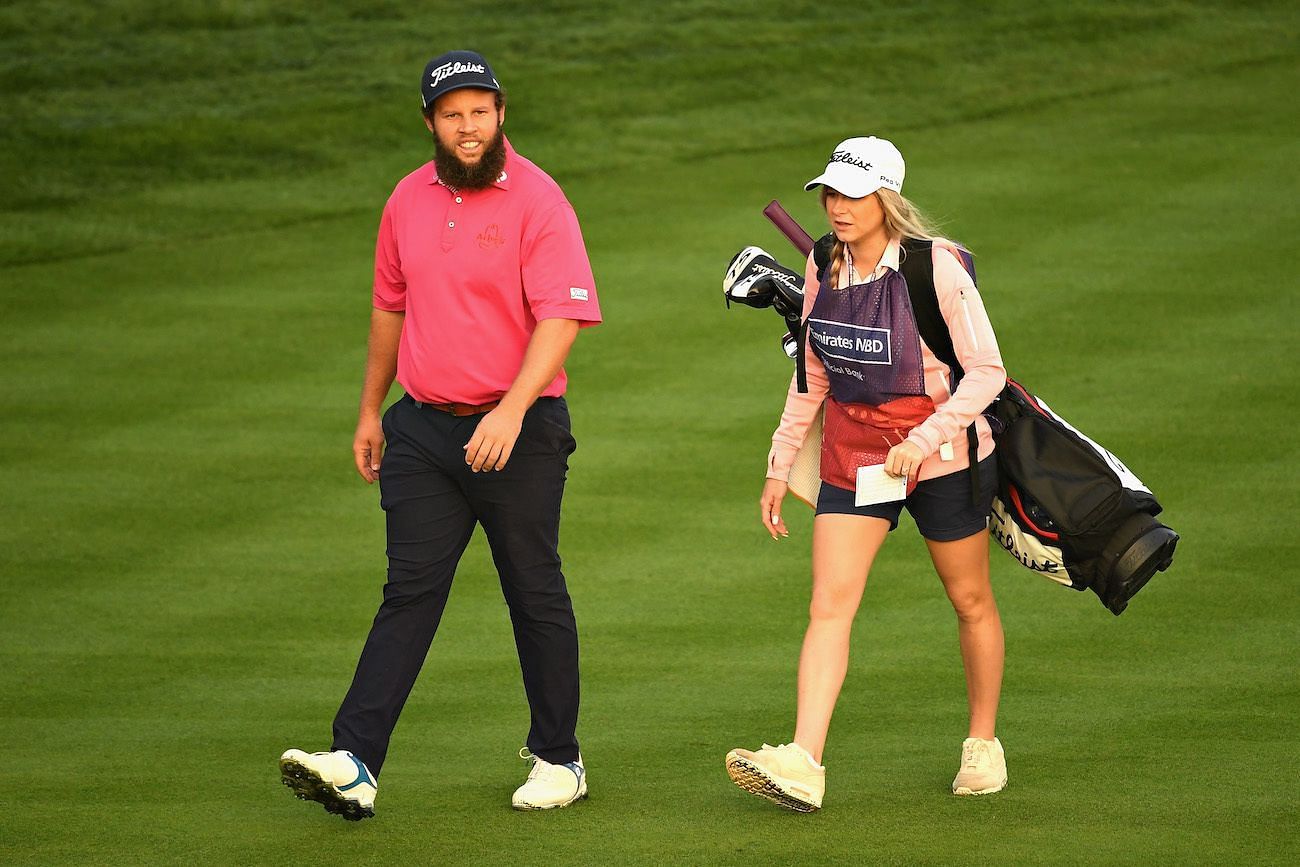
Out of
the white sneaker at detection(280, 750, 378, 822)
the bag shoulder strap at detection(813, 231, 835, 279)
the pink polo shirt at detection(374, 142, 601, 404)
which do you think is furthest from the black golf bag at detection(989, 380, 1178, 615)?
the white sneaker at detection(280, 750, 378, 822)

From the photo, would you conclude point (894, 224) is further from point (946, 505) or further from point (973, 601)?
point (973, 601)

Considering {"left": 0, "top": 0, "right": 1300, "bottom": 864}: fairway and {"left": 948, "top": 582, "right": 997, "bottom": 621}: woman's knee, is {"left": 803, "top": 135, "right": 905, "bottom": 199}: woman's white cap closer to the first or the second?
{"left": 948, "top": 582, "right": 997, "bottom": 621}: woman's knee

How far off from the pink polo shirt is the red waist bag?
0.81 m

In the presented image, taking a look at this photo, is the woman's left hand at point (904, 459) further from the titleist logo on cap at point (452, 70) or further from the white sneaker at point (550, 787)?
the titleist logo on cap at point (452, 70)

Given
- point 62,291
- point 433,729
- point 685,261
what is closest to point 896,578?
point 433,729

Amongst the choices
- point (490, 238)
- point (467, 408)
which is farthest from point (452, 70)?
point (467, 408)

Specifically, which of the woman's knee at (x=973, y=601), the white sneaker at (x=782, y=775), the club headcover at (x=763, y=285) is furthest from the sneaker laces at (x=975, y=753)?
the club headcover at (x=763, y=285)

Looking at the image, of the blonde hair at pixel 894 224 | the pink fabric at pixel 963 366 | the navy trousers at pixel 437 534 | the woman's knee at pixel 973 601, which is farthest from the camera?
the woman's knee at pixel 973 601

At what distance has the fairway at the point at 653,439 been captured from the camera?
19.8 ft

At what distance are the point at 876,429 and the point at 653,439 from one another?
5329 mm

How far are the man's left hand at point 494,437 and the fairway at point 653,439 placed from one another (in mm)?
1081

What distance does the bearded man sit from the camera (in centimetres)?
577

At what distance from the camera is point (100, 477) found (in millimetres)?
10531

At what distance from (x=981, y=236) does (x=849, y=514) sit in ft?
31.8
